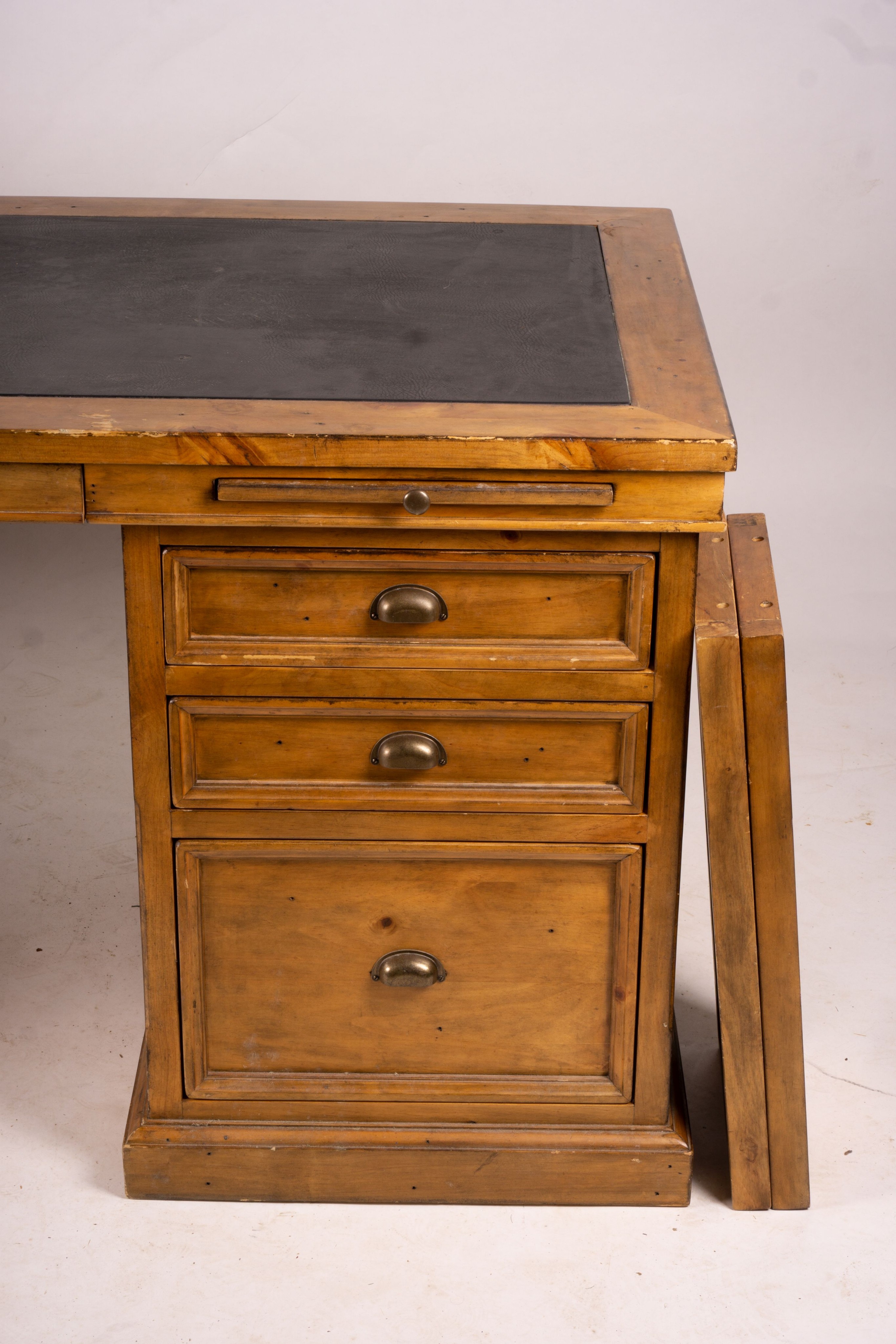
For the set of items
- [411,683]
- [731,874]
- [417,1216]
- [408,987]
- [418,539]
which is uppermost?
[418,539]

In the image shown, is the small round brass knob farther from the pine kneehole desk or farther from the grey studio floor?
the grey studio floor

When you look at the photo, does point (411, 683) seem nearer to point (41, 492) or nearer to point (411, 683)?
point (411, 683)

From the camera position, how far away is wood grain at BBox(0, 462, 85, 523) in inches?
76.8

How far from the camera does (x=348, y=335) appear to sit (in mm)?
2213

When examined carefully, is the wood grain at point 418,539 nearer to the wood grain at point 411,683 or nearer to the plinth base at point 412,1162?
the wood grain at point 411,683

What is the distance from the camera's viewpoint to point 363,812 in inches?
83.9

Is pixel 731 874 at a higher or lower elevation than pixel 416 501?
lower

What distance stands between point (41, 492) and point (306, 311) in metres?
0.52

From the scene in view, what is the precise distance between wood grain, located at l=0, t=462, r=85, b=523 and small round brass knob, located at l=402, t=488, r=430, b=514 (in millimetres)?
375

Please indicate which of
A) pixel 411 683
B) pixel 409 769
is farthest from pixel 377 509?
pixel 409 769

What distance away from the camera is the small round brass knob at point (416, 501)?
6.33ft

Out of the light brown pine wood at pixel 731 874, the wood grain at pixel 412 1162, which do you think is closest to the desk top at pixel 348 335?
the light brown pine wood at pixel 731 874

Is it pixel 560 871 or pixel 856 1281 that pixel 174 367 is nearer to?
pixel 560 871

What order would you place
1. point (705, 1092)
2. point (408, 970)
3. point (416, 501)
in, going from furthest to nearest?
point (705, 1092) < point (408, 970) < point (416, 501)
